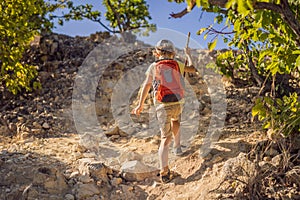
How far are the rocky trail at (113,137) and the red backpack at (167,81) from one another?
893 mm

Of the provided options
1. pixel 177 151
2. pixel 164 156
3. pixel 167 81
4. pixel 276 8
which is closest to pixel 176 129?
pixel 177 151

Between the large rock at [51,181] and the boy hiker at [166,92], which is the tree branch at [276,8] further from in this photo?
the large rock at [51,181]

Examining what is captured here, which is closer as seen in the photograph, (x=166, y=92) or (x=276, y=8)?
(x=276, y=8)

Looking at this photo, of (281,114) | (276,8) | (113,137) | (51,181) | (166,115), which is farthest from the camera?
(113,137)

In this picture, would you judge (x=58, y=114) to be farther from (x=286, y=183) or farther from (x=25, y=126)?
(x=286, y=183)

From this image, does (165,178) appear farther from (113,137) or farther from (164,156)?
(113,137)

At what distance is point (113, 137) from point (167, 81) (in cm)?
221

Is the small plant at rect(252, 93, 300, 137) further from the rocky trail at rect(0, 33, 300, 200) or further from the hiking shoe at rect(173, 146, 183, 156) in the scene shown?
the hiking shoe at rect(173, 146, 183, 156)

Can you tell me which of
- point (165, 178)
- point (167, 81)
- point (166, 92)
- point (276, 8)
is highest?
point (276, 8)

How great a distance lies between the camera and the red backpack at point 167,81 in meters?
4.57

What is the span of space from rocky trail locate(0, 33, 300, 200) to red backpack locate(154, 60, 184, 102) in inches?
35.2

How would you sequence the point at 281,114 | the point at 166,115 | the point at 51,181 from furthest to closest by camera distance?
the point at 166,115 → the point at 51,181 → the point at 281,114

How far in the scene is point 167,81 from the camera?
4.58m

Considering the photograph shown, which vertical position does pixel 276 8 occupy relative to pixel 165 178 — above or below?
above
